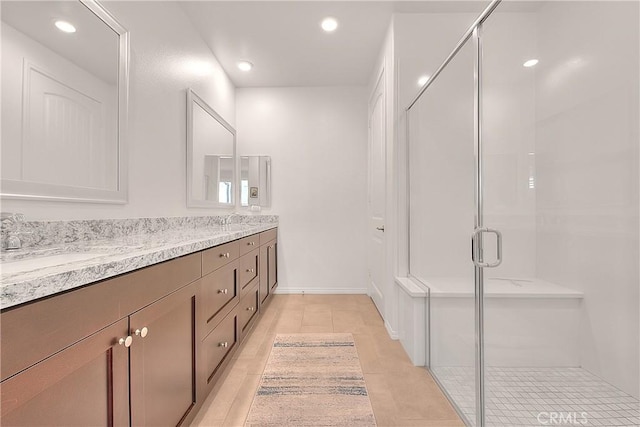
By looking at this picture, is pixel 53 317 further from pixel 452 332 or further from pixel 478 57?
pixel 478 57

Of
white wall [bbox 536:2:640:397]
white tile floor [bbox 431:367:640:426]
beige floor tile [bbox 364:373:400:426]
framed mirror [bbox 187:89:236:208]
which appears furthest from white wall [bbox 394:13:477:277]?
framed mirror [bbox 187:89:236:208]

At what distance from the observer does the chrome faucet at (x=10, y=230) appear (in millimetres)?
1034

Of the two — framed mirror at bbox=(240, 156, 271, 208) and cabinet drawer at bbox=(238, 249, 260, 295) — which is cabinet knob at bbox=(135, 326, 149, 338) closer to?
cabinet drawer at bbox=(238, 249, 260, 295)

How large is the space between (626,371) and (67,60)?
7.61 ft

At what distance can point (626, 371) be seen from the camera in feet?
Result: 3.10

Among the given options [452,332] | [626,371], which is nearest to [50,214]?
[452,332]

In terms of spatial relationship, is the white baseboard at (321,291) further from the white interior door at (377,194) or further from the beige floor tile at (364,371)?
the beige floor tile at (364,371)

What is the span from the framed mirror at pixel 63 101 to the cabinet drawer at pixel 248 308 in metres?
1.02

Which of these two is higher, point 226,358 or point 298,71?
point 298,71

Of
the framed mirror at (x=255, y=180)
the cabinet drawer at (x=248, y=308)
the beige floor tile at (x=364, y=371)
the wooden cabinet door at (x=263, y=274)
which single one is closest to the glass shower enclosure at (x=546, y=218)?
the beige floor tile at (x=364, y=371)

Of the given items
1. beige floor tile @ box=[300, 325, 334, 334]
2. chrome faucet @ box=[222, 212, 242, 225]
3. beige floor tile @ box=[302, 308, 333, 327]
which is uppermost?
chrome faucet @ box=[222, 212, 242, 225]

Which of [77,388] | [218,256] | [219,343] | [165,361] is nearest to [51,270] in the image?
[77,388]

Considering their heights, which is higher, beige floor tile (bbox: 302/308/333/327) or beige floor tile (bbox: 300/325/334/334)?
beige floor tile (bbox: 300/325/334/334)

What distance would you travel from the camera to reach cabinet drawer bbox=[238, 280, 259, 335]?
2141mm
